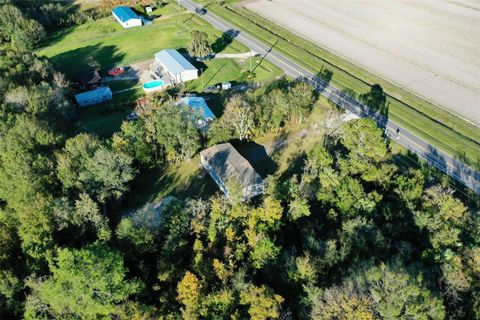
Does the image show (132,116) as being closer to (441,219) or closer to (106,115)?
(106,115)

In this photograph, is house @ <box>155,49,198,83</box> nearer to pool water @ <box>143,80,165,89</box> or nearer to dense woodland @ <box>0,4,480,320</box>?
pool water @ <box>143,80,165,89</box>

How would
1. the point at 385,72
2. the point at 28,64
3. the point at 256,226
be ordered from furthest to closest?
the point at 385,72
the point at 28,64
the point at 256,226

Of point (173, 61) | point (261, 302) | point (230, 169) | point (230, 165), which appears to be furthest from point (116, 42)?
point (261, 302)

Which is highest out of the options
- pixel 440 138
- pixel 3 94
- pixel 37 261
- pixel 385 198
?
pixel 440 138

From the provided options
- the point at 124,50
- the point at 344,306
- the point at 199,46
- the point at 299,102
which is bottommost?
the point at 124,50

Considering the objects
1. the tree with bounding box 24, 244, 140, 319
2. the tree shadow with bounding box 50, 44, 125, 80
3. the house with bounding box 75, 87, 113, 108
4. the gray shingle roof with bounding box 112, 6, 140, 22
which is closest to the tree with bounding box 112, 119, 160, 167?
the house with bounding box 75, 87, 113, 108

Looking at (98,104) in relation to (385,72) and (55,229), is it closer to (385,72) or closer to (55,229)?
(55,229)

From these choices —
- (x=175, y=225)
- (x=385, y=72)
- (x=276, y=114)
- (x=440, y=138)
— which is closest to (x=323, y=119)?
(x=276, y=114)
